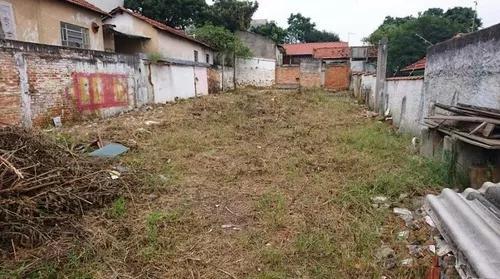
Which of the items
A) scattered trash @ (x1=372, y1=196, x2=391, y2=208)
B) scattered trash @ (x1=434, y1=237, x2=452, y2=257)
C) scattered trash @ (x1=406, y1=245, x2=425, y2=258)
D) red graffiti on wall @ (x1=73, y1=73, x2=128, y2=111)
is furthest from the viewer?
red graffiti on wall @ (x1=73, y1=73, x2=128, y2=111)

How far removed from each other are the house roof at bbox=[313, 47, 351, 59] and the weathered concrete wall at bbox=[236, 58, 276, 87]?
772cm

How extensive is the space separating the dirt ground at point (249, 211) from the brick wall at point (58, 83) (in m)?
1.06

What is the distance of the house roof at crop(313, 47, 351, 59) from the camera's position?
30.1m

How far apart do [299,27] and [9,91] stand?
173 ft

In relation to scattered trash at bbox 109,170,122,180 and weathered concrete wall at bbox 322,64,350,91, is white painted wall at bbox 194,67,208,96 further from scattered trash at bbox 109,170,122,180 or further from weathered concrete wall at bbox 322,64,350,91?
scattered trash at bbox 109,170,122,180

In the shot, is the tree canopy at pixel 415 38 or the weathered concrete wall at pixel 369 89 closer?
the weathered concrete wall at pixel 369 89

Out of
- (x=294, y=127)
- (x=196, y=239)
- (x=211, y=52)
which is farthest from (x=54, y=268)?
(x=211, y=52)

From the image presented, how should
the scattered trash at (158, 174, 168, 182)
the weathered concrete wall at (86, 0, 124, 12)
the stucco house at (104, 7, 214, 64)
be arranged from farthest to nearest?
1. the weathered concrete wall at (86, 0, 124, 12)
2. the stucco house at (104, 7, 214, 64)
3. the scattered trash at (158, 174, 168, 182)

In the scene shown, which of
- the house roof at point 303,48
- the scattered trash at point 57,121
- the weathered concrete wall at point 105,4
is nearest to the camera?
the scattered trash at point 57,121

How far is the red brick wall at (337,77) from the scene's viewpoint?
24.8 metres

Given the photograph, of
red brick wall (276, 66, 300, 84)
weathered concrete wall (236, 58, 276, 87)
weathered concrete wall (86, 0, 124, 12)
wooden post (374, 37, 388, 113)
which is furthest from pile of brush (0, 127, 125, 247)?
red brick wall (276, 66, 300, 84)

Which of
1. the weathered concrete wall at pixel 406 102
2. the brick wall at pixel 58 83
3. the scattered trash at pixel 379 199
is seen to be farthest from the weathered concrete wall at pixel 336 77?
the scattered trash at pixel 379 199

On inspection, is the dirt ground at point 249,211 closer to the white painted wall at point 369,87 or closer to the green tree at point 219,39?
the white painted wall at point 369,87

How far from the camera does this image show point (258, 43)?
2870 centimetres
